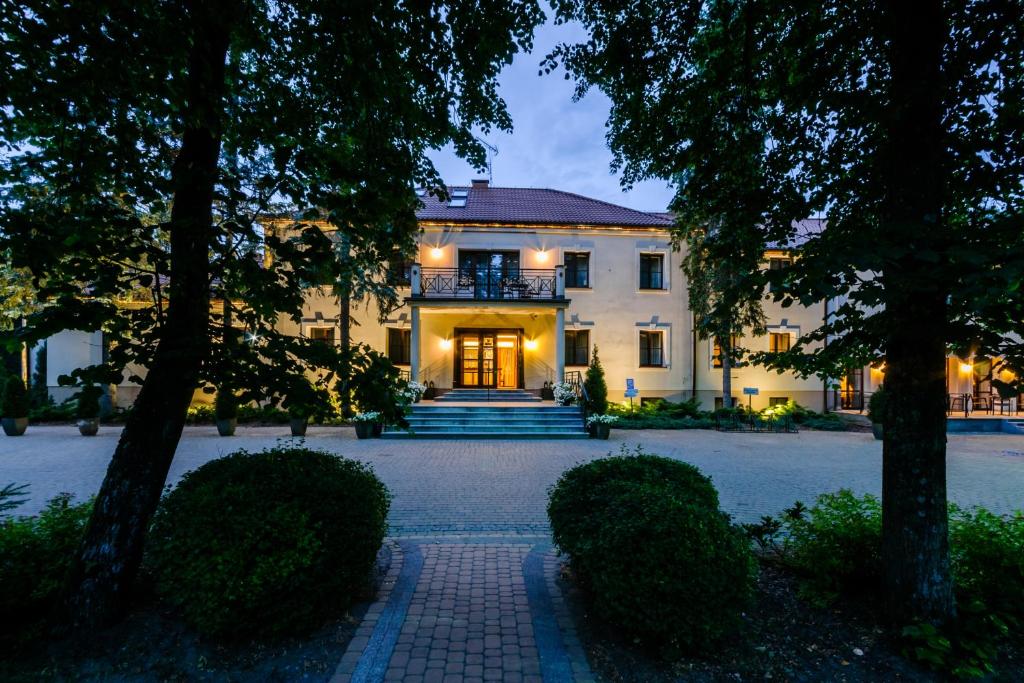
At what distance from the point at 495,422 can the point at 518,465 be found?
4.26 meters

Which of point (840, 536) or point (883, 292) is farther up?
point (883, 292)

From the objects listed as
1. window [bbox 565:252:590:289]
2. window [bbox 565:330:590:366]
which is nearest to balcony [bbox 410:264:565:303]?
window [bbox 565:252:590:289]

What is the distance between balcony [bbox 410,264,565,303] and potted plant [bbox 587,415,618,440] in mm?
5464

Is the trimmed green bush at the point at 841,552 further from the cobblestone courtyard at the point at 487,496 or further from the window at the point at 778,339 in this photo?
the window at the point at 778,339

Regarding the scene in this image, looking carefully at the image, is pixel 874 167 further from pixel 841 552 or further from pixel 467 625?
pixel 467 625

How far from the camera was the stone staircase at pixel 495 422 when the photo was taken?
43.0ft

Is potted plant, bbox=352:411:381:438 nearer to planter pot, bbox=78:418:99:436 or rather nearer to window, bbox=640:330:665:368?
planter pot, bbox=78:418:99:436

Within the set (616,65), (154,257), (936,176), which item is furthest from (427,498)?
(936,176)

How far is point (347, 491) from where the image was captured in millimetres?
3592

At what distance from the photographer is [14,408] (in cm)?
1351

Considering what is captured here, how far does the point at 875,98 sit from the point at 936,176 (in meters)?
0.73

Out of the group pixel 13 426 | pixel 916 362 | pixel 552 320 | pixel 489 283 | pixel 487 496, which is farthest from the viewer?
pixel 552 320

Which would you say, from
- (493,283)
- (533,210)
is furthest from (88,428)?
(533,210)

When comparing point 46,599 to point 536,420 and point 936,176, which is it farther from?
point 536,420
